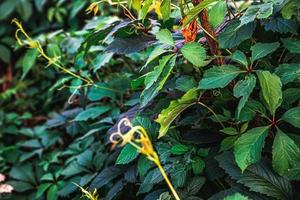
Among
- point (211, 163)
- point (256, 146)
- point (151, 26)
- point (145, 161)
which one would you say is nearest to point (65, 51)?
point (151, 26)

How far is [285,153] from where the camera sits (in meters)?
0.79

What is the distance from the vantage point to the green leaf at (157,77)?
819 millimetres

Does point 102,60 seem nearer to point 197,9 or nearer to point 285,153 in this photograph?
point 197,9

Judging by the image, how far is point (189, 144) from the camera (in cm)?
96

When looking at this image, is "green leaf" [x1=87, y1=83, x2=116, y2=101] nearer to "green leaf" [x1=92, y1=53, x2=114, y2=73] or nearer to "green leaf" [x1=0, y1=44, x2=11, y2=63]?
"green leaf" [x1=92, y1=53, x2=114, y2=73]

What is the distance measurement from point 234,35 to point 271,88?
17cm

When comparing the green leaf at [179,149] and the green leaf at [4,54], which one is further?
the green leaf at [4,54]

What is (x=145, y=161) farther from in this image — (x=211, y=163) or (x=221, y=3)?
(x=221, y=3)

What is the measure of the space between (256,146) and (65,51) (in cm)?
106

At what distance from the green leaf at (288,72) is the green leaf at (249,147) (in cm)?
10

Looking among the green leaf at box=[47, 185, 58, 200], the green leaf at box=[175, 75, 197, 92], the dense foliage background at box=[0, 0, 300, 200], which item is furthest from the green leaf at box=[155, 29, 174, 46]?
the green leaf at box=[47, 185, 58, 200]

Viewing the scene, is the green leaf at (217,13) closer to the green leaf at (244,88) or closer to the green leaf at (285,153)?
the green leaf at (244,88)

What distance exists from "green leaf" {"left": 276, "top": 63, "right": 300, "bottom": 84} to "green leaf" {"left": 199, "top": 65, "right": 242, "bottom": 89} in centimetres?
8

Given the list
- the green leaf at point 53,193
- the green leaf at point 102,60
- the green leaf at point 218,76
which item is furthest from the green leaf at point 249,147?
the green leaf at point 53,193
